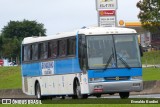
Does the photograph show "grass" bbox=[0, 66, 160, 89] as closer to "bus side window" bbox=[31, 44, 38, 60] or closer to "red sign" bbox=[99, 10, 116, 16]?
"red sign" bbox=[99, 10, 116, 16]

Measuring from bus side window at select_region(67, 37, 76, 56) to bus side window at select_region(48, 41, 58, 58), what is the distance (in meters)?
1.46

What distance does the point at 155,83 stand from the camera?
37.1m

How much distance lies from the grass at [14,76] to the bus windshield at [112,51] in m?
14.4

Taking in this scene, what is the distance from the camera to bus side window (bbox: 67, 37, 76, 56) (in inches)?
1120

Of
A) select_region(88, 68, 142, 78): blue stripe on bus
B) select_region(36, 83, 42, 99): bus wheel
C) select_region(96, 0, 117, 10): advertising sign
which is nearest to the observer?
select_region(88, 68, 142, 78): blue stripe on bus

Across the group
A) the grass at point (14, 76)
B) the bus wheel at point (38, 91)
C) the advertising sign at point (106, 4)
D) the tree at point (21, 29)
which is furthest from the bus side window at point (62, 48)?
the tree at point (21, 29)

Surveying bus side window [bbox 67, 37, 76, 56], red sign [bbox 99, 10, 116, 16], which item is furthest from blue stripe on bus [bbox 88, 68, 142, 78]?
red sign [bbox 99, 10, 116, 16]

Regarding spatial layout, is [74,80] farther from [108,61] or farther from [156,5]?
[156,5]

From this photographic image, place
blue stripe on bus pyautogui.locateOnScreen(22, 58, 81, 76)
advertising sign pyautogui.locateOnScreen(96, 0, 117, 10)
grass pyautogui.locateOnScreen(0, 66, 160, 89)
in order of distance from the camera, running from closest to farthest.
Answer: blue stripe on bus pyautogui.locateOnScreen(22, 58, 81, 76) → advertising sign pyautogui.locateOnScreen(96, 0, 117, 10) → grass pyautogui.locateOnScreen(0, 66, 160, 89)

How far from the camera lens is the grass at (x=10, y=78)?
152 ft

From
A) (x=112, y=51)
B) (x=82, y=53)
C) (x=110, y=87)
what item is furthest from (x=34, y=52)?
(x=110, y=87)

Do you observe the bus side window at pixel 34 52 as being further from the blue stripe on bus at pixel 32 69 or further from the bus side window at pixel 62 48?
the bus side window at pixel 62 48

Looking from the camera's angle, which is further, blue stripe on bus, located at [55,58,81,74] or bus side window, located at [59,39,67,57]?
bus side window, located at [59,39,67,57]

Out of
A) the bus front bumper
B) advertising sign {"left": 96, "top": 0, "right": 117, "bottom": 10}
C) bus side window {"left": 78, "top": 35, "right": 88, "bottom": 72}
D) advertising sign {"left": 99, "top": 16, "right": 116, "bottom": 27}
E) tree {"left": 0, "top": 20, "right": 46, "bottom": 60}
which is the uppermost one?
tree {"left": 0, "top": 20, "right": 46, "bottom": 60}
